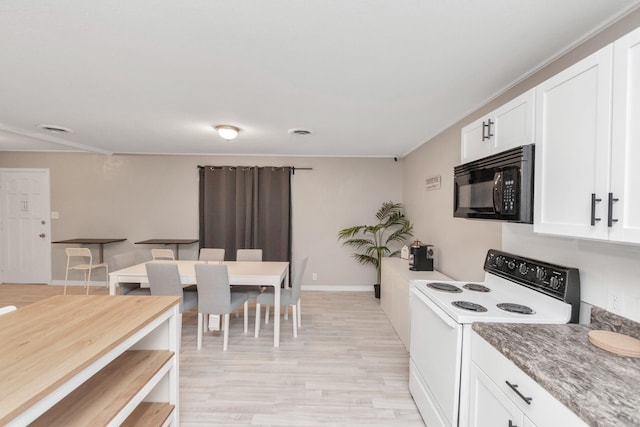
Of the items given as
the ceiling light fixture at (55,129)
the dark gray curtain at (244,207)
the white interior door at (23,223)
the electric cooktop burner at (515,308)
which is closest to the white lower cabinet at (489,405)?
the electric cooktop burner at (515,308)

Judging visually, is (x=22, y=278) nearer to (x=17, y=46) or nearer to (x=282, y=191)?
(x=282, y=191)

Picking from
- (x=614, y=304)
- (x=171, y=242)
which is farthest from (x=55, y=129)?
(x=614, y=304)

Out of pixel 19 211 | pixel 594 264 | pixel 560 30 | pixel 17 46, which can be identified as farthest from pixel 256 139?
pixel 19 211

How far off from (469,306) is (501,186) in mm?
683

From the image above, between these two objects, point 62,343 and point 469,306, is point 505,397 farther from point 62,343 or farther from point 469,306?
point 62,343

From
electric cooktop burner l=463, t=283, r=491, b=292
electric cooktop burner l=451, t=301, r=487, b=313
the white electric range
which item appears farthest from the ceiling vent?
electric cooktop burner l=451, t=301, r=487, b=313

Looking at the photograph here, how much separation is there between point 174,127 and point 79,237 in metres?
3.21

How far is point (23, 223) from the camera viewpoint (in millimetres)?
4762

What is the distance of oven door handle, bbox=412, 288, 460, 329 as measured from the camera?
1.47 metres

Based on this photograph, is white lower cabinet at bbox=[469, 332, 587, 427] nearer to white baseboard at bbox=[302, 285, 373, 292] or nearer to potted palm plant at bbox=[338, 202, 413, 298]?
potted palm plant at bbox=[338, 202, 413, 298]

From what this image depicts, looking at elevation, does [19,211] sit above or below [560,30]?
below

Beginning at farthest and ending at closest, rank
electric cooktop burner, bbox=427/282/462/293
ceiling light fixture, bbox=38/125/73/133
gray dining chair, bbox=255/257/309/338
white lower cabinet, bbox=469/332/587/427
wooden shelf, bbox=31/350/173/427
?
1. ceiling light fixture, bbox=38/125/73/133
2. gray dining chair, bbox=255/257/309/338
3. electric cooktop burner, bbox=427/282/462/293
4. wooden shelf, bbox=31/350/173/427
5. white lower cabinet, bbox=469/332/587/427

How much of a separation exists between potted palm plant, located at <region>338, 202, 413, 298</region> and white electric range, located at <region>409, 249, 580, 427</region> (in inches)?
99.0

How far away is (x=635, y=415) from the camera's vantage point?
2.47ft
